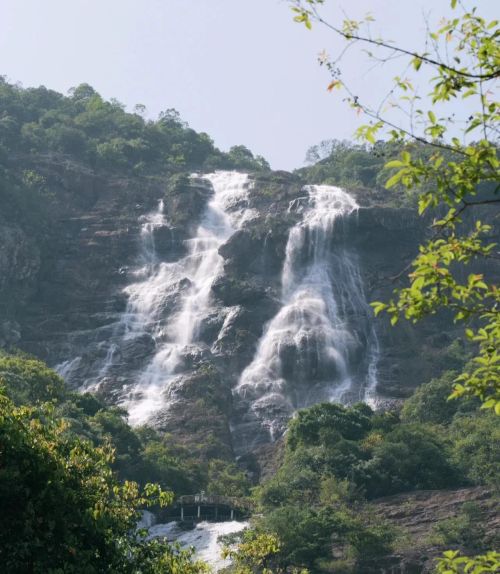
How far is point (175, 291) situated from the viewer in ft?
250

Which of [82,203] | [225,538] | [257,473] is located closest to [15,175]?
[82,203]

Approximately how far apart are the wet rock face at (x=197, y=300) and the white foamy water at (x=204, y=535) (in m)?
11.8

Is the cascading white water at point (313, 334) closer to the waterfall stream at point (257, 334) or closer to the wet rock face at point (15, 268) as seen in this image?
the waterfall stream at point (257, 334)

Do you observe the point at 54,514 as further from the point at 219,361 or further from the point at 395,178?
the point at 219,361

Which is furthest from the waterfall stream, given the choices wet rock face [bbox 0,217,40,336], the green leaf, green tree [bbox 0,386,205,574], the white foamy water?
the green leaf

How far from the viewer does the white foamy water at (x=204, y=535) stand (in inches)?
1606

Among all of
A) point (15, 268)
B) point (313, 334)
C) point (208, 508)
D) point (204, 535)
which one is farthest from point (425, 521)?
point (15, 268)

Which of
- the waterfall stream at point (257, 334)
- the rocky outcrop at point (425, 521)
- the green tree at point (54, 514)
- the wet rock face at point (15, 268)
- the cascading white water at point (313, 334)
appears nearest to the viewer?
the green tree at point (54, 514)

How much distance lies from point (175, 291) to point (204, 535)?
33.9 meters

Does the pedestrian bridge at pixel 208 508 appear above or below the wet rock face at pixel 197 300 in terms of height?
below

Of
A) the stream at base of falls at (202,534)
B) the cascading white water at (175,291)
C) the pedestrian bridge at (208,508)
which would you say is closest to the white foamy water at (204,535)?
the stream at base of falls at (202,534)

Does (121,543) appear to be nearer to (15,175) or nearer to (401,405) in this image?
(401,405)

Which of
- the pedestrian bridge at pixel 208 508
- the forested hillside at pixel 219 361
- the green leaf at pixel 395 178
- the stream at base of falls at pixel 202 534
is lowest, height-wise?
the stream at base of falls at pixel 202 534

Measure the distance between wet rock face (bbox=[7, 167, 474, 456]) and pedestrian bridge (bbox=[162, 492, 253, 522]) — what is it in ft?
33.4
